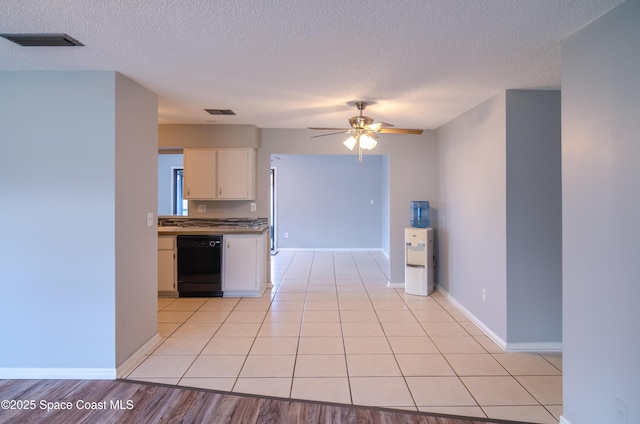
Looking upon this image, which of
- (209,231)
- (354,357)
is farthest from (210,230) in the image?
(354,357)

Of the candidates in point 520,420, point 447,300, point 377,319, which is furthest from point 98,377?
point 447,300

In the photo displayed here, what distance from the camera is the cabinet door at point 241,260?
468 cm

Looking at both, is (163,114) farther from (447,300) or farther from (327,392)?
(447,300)

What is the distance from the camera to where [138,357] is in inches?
115

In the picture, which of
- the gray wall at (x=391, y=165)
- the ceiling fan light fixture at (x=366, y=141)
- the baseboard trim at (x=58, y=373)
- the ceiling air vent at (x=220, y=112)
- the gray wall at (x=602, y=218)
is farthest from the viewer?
the gray wall at (x=391, y=165)

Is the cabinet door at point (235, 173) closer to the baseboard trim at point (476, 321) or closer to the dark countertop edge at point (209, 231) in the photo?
the dark countertop edge at point (209, 231)

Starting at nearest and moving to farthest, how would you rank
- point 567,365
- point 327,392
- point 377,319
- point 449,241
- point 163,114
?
point 567,365 → point 327,392 → point 377,319 → point 163,114 → point 449,241

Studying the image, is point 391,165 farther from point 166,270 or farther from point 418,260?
point 166,270

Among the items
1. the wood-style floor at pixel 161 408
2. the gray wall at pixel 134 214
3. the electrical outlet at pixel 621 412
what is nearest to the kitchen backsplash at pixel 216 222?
the gray wall at pixel 134 214

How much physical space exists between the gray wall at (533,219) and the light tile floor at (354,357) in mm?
291

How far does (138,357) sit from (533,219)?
355 centimetres

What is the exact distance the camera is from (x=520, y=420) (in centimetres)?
212

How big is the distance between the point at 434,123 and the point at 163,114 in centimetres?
335

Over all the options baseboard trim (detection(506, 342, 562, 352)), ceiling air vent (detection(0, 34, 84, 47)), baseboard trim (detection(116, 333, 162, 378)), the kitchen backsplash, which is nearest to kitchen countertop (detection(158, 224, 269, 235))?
the kitchen backsplash
